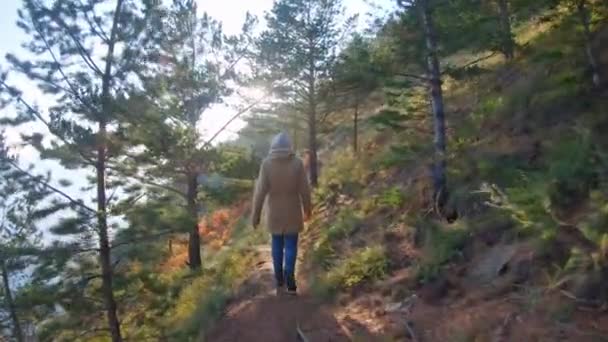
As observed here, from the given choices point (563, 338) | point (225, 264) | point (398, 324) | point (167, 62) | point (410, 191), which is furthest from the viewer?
point (167, 62)

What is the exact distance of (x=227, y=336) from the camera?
246 inches

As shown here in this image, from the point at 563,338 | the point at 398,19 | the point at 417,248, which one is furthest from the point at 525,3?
the point at 563,338

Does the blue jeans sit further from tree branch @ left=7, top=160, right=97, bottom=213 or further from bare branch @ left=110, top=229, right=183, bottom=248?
tree branch @ left=7, top=160, right=97, bottom=213

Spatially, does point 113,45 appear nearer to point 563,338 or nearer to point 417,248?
point 417,248

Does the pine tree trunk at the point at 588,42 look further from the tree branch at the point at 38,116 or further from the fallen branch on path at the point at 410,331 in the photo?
the tree branch at the point at 38,116

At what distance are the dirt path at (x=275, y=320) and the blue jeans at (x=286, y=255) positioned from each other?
0.25 metres

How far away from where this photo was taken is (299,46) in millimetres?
17359

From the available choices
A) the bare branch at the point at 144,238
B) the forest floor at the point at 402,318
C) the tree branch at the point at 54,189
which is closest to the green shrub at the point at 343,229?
the forest floor at the point at 402,318

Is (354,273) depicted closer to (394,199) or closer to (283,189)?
(283,189)

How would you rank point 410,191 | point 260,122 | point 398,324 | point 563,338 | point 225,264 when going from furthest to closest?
point 260,122
point 225,264
point 410,191
point 398,324
point 563,338

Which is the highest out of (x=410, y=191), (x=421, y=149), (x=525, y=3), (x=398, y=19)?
(x=398, y=19)

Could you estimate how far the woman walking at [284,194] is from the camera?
6.36 m

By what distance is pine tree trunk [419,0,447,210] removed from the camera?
27.0 feet

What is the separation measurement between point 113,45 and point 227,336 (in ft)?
25.7
